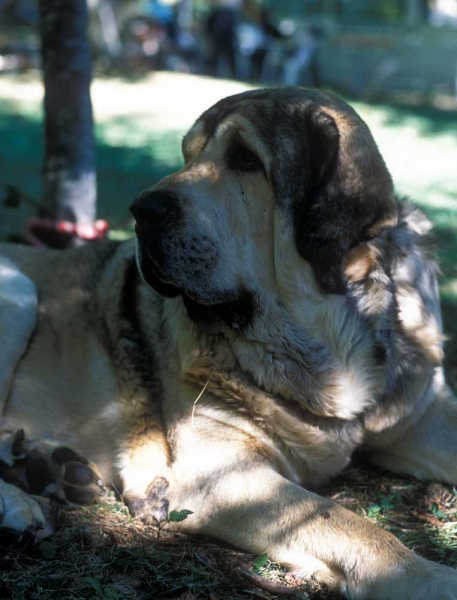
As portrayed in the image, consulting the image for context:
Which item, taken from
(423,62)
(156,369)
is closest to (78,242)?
(156,369)

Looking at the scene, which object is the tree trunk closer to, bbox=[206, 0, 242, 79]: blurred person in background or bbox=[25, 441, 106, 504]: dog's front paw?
bbox=[25, 441, 106, 504]: dog's front paw

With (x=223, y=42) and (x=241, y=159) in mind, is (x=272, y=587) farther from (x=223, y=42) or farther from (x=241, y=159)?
(x=223, y=42)

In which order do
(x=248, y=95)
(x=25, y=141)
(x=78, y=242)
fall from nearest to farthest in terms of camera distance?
(x=248, y=95) < (x=78, y=242) < (x=25, y=141)

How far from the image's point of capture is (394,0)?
19.8 m

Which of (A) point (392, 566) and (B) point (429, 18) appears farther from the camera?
(B) point (429, 18)

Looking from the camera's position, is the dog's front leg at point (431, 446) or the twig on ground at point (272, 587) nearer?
the twig on ground at point (272, 587)

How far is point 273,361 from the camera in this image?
3.00 meters

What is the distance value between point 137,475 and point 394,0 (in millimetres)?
18887

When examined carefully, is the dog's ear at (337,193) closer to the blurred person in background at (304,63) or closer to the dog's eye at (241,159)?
the dog's eye at (241,159)

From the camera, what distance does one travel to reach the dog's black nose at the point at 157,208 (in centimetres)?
281

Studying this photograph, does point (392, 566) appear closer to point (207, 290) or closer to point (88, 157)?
point (207, 290)

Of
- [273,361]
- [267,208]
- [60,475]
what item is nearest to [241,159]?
[267,208]

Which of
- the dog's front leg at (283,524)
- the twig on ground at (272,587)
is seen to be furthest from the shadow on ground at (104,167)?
the twig on ground at (272,587)

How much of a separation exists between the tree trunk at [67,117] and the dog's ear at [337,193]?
2614 millimetres
